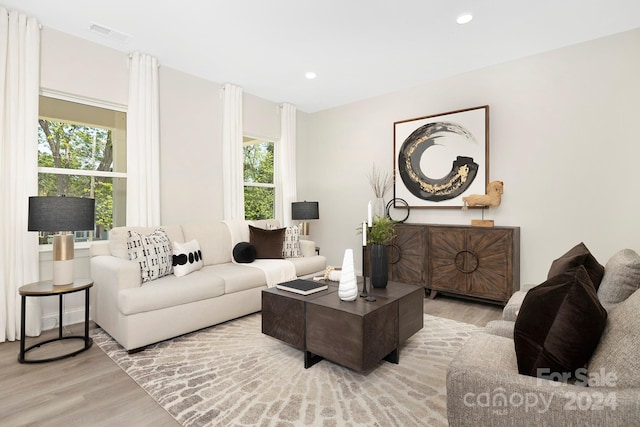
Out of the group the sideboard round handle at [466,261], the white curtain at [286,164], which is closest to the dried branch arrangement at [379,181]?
the white curtain at [286,164]

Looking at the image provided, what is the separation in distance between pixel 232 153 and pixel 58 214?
92.4 inches

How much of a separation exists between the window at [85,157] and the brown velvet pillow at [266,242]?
1.44 meters

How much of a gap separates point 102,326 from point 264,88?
3.47 metres

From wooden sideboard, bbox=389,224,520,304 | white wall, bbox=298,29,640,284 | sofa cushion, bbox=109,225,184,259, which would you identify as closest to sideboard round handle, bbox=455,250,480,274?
wooden sideboard, bbox=389,224,520,304

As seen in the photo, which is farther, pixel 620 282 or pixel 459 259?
pixel 459 259

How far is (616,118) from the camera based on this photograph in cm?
321

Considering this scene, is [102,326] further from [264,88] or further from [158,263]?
[264,88]

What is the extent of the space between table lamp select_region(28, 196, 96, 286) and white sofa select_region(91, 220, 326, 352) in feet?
0.91

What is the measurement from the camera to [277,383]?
2094 mm

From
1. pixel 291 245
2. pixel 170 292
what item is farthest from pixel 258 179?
pixel 170 292

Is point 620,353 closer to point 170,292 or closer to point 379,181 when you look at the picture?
point 170,292

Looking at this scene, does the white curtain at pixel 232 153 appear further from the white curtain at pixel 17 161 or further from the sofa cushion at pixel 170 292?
the white curtain at pixel 17 161

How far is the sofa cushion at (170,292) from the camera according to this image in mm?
2498

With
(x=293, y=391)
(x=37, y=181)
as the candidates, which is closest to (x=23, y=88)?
(x=37, y=181)
